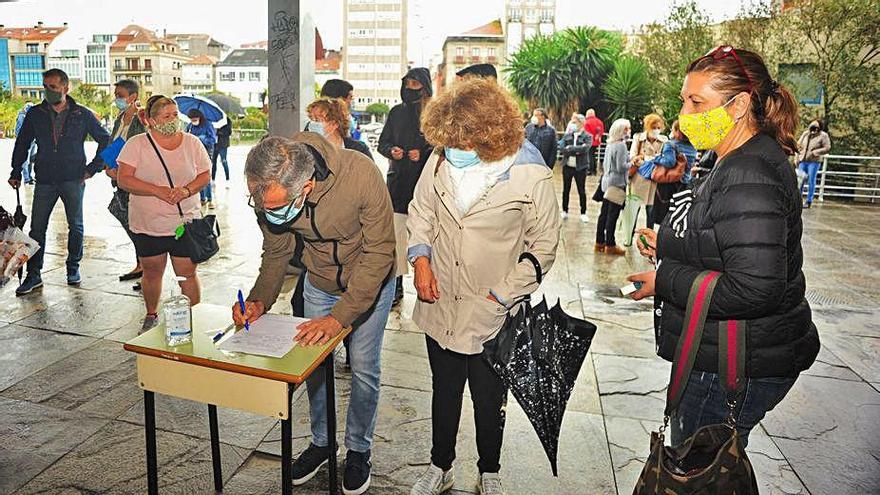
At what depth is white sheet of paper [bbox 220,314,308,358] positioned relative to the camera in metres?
2.22

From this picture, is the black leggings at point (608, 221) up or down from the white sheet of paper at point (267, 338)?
down

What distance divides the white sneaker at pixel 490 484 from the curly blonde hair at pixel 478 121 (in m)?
1.37

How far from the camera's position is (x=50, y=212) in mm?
5598

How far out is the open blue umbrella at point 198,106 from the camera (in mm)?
10430

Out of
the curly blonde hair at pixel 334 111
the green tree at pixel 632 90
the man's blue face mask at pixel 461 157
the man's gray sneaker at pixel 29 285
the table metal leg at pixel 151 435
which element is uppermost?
the green tree at pixel 632 90

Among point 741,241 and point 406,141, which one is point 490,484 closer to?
point 741,241

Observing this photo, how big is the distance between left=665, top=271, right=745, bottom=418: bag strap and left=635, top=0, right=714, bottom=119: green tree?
60.2 feet

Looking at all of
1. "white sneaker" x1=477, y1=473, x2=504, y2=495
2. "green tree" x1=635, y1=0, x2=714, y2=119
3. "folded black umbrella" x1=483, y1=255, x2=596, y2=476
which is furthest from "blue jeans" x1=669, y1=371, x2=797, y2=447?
"green tree" x1=635, y1=0, x2=714, y2=119

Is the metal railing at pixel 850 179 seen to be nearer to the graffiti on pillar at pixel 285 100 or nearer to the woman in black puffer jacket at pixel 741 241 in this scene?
the graffiti on pillar at pixel 285 100

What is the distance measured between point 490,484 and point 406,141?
325 centimetres

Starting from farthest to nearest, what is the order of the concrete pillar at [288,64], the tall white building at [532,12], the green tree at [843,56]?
the tall white building at [532,12] < the green tree at [843,56] < the concrete pillar at [288,64]

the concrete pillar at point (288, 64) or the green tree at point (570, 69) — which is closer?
the concrete pillar at point (288, 64)

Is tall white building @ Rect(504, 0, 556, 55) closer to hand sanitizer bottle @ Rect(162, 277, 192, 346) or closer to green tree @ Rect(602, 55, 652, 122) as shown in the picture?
green tree @ Rect(602, 55, 652, 122)

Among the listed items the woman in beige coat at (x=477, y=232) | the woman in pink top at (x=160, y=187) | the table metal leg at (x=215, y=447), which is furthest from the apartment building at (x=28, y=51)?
the woman in beige coat at (x=477, y=232)
